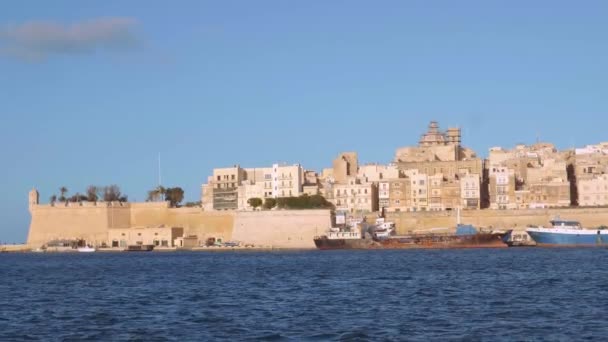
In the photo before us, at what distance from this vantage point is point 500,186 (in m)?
94.2

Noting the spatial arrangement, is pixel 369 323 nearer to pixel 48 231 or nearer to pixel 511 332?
pixel 511 332

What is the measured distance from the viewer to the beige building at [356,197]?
96188 mm

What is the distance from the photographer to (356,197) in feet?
319

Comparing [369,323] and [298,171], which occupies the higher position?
[298,171]

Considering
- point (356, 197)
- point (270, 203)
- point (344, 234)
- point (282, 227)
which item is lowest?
point (344, 234)

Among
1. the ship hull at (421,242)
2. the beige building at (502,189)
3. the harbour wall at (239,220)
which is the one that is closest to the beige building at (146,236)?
the harbour wall at (239,220)

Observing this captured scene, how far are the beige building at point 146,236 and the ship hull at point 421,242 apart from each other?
15.9m

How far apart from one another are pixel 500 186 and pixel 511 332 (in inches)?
2875

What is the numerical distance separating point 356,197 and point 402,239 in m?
15.4

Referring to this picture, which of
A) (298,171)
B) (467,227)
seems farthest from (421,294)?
(298,171)

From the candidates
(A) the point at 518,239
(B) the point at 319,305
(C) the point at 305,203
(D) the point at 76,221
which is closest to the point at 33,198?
(D) the point at 76,221

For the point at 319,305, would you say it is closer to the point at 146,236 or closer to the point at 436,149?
the point at 146,236

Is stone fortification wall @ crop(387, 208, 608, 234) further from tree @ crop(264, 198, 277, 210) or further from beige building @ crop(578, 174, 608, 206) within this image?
tree @ crop(264, 198, 277, 210)

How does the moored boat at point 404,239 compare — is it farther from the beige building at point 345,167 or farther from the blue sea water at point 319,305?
the blue sea water at point 319,305
